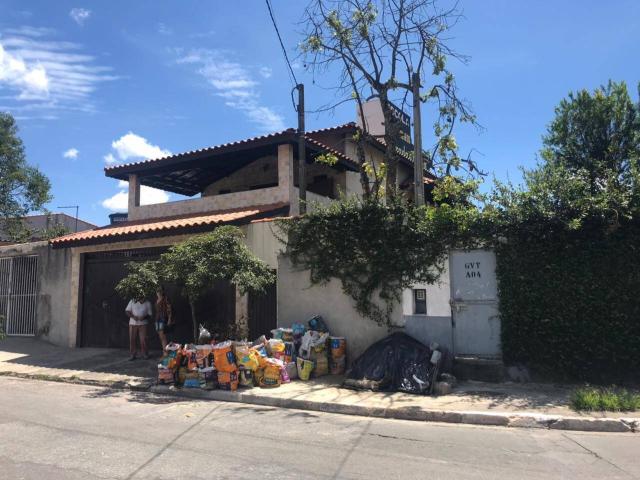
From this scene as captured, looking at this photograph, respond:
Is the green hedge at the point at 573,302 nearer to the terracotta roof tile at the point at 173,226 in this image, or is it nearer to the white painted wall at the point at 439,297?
the white painted wall at the point at 439,297

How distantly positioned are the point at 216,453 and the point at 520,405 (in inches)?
180

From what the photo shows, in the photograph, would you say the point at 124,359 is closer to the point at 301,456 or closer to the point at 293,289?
the point at 293,289

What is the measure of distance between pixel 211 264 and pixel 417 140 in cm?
553

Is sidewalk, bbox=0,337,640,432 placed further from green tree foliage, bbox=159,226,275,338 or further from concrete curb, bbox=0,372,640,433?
green tree foliage, bbox=159,226,275,338

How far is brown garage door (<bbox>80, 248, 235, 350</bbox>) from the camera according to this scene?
12312 mm

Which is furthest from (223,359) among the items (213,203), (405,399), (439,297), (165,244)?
(213,203)

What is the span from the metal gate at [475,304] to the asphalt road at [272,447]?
2889 millimetres

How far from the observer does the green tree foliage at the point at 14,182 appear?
917 inches

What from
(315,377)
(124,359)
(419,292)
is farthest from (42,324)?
(419,292)

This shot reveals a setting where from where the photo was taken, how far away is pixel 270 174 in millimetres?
17250

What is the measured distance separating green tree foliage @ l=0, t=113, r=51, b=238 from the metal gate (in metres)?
22.3

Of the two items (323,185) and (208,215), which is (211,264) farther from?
(323,185)

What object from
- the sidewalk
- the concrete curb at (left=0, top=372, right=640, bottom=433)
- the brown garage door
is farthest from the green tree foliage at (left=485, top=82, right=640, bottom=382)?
the brown garage door

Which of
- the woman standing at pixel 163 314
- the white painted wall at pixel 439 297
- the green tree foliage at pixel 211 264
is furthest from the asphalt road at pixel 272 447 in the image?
the woman standing at pixel 163 314
